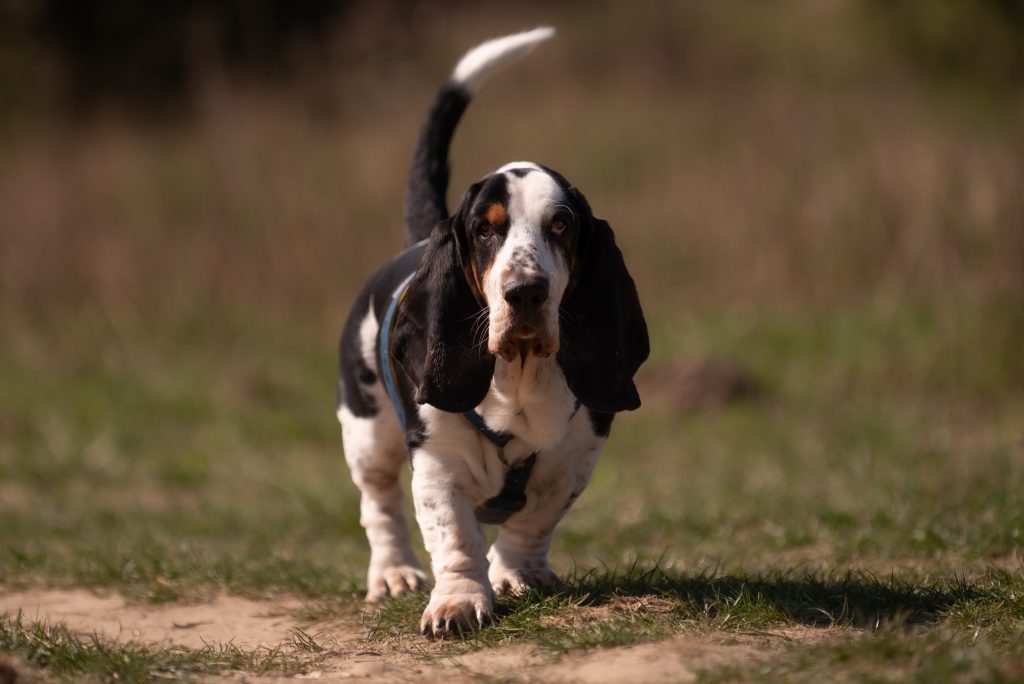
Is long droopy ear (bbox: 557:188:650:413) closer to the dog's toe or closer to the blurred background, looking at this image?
the dog's toe

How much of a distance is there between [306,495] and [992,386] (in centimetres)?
413

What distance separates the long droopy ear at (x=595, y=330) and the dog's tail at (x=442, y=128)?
120 centimetres

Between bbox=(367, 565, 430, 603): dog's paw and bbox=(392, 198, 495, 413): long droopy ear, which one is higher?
bbox=(392, 198, 495, 413): long droopy ear

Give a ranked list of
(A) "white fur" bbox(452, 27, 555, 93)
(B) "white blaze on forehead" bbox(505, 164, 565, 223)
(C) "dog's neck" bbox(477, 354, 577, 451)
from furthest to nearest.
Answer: (A) "white fur" bbox(452, 27, 555, 93), (C) "dog's neck" bbox(477, 354, 577, 451), (B) "white blaze on forehead" bbox(505, 164, 565, 223)

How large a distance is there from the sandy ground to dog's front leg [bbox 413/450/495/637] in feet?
0.60

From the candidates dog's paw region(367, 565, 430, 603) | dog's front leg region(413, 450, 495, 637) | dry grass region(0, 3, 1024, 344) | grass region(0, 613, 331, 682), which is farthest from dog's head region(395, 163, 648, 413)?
dry grass region(0, 3, 1024, 344)

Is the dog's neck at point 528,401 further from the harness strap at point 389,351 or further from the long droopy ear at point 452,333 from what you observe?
the harness strap at point 389,351

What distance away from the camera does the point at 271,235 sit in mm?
11539

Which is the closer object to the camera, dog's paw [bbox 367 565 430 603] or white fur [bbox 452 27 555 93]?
dog's paw [bbox 367 565 430 603]

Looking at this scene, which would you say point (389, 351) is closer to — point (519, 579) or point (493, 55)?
point (519, 579)

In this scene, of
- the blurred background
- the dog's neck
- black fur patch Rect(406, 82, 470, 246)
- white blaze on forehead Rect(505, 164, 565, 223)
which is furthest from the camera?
the blurred background

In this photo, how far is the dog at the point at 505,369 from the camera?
365 cm

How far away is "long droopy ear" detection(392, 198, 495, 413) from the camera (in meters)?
3.79

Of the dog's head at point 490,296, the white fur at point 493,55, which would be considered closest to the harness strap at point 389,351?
the dog's head at point 490,296
